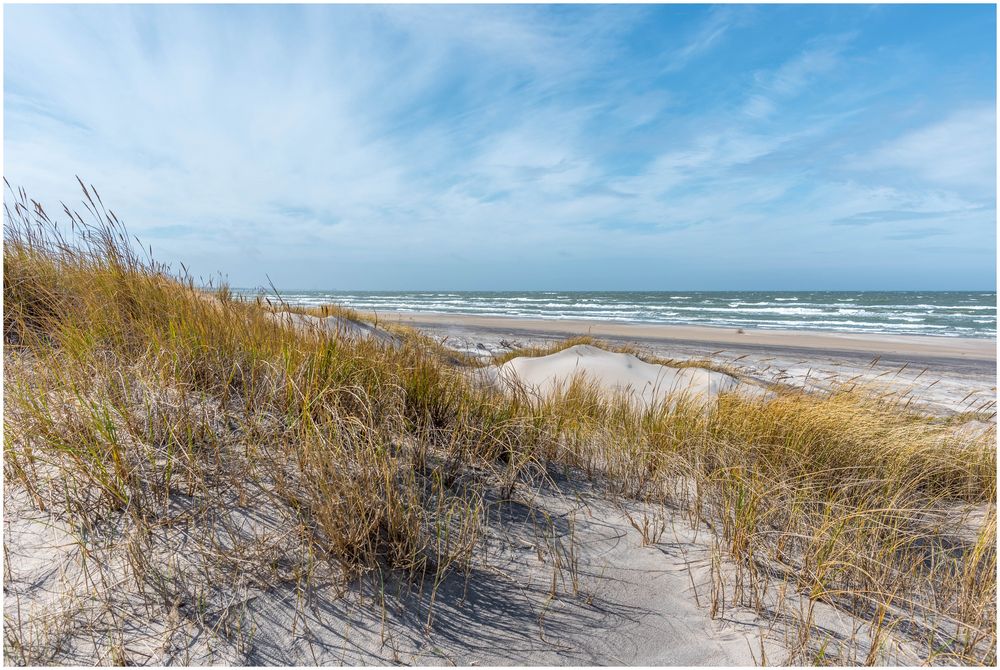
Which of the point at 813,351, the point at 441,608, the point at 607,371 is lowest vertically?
the point at 813,351

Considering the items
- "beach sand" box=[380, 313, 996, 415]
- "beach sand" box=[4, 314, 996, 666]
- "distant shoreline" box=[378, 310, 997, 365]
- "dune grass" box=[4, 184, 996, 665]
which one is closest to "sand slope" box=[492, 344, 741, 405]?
"beach sand" box=[380, 313, 996, 415]

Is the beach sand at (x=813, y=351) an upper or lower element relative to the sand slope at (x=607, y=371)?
lower

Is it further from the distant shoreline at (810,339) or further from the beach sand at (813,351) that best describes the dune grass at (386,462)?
the distant shoreline at (810,339)

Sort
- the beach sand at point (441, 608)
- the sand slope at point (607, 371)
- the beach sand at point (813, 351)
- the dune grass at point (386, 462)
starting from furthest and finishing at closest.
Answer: the beach sand at point (813, 351) → the sand slope at point (607, 371) → the dune grass at point (386, 462) → the beach sand at point (441, 608)

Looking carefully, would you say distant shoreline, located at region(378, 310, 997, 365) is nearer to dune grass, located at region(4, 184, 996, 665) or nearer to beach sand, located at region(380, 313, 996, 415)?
beach sand, located at region(380, 313, 996, 415)

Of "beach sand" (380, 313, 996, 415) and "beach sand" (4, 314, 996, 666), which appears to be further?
"beach sand" (380, 313, 996, 415)

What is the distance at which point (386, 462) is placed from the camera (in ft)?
6.74

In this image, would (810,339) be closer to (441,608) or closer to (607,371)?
(607,371)

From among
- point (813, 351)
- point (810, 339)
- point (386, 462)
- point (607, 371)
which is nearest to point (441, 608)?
point (386, 462)

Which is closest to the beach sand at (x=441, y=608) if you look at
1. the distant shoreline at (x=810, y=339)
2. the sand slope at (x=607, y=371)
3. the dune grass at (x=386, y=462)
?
the dune grass at (x=386, y=462)

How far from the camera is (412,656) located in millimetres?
1690

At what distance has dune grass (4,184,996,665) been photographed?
1.95 metres

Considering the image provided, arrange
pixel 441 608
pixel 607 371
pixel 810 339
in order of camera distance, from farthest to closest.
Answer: pixel 810 339, pixel 607 371, pixel 441 608

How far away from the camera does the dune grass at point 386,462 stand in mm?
1951
